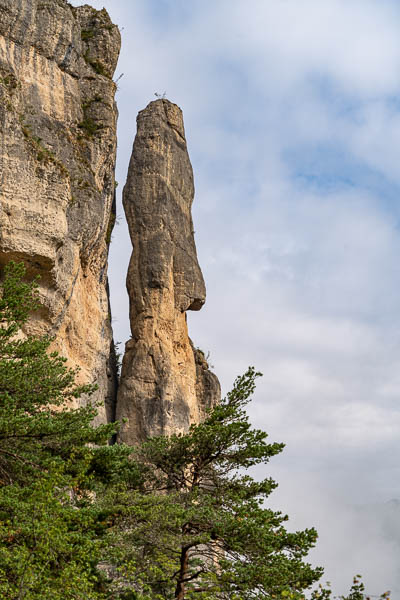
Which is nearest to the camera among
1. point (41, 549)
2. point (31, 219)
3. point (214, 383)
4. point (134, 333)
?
point (41, 549)

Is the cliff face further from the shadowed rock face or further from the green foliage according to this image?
the green foliage

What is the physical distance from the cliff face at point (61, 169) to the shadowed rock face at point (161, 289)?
1352 mm

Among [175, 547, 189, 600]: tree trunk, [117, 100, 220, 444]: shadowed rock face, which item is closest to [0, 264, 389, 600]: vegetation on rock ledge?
[175, 547, 189, 600]: tree trunk

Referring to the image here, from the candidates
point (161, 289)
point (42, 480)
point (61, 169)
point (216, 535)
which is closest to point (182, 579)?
point (216, 535)

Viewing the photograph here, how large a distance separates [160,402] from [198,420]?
9.12 feet

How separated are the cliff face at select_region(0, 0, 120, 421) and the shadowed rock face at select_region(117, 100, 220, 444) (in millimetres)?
1352

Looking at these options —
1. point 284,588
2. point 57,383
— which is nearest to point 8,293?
point 57,383

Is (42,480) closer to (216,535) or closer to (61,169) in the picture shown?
(216,535)

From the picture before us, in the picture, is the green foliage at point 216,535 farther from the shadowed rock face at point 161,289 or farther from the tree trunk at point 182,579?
the shadowed rock face at point 161,289

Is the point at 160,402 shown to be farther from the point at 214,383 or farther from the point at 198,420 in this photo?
the point at 214,383

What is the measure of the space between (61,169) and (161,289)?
7975 millimetres

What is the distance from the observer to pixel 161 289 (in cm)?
2769

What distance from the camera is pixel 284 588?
1248cm

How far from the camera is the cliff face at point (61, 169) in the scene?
64.6 ft
